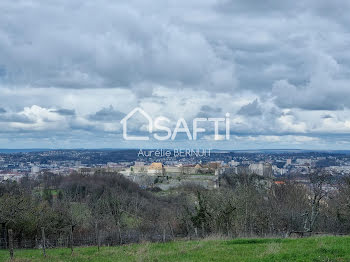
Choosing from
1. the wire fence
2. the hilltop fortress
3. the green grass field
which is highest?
the green grass field

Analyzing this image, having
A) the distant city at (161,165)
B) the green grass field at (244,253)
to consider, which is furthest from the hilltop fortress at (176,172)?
the green grass field at (244,253)

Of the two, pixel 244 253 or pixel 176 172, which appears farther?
pixel 176 172

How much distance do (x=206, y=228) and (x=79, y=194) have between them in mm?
38636

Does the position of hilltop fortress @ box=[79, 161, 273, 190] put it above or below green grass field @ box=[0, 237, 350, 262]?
below

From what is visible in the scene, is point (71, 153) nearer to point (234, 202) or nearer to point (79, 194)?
point (79, 194)

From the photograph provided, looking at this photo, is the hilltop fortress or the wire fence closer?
the wire fence

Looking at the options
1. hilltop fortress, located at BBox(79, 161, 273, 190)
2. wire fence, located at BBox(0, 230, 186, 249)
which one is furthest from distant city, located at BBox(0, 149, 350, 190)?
wire fence, located at BBox(0, 230, 186, 249)

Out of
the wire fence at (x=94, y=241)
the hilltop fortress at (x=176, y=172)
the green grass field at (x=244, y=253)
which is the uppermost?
the green grass field at (x=244, y=253)

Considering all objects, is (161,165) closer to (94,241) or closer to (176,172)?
(176,172)

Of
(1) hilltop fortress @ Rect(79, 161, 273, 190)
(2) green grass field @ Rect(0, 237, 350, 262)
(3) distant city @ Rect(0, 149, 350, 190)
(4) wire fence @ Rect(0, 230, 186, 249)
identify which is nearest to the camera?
(2) green grass field @ Rect(0, 237, 350, 262)

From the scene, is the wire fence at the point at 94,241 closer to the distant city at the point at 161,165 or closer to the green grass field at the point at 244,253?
the green grass field at the point at 244,253

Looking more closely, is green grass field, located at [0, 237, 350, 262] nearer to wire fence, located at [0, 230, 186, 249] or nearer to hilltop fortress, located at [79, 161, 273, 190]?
wire fence, located at [0, 230, 186, 249]

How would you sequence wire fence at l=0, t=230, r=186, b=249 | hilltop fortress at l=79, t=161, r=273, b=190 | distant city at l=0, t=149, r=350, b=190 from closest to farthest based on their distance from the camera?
1. wire fence at l=0, t=230, r=186, b=249
2. distant city at l=0, t=149, r=350, b=190
3. hilltop fortress at l=79, t=161, r=273, b=190

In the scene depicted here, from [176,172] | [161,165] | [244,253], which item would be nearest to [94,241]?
[244,253]
